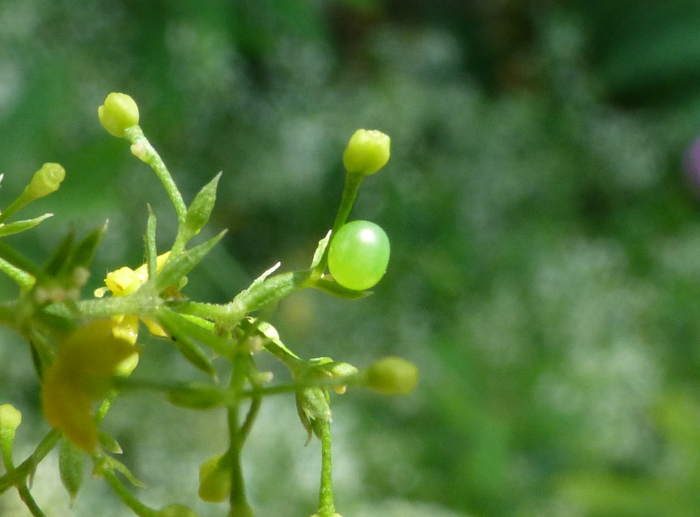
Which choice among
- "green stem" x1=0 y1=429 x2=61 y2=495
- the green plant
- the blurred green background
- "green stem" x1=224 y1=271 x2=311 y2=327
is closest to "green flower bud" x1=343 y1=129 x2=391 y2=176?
the green plant

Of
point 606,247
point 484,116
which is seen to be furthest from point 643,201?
point 484,116

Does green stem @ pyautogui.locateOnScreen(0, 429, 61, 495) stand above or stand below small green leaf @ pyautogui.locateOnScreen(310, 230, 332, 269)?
below

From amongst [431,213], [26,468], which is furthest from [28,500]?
[431,213]

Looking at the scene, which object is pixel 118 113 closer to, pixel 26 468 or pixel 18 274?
pixel 18 274

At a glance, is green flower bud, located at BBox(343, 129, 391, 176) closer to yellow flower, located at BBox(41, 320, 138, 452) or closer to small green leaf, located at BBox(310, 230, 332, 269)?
small green leaf, located at BBox(310, 230, 332, 269)

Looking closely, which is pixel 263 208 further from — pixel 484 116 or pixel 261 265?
pixel 484 116

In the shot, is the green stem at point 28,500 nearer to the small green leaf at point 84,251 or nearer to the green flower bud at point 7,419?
the green flower bud at point 7,419
